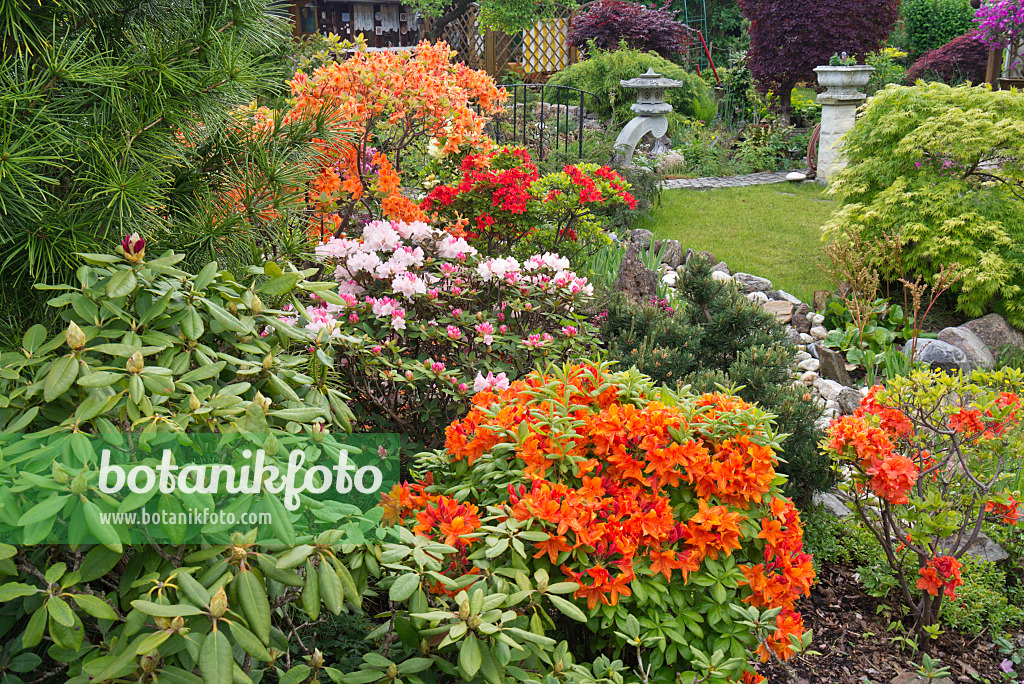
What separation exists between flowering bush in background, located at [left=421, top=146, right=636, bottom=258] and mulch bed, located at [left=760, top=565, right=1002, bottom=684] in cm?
250

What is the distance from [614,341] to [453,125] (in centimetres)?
149

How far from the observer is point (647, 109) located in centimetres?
1025

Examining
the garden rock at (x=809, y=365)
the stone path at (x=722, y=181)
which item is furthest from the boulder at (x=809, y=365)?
the stone path at (x=722, y=181)

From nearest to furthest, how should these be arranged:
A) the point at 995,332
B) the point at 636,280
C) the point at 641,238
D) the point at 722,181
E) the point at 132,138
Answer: the point at 132,138
the point at 636,280
the point at 995,332
the point at 641,238
the point at 722,181

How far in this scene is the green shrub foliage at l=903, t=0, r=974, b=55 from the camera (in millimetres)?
16078

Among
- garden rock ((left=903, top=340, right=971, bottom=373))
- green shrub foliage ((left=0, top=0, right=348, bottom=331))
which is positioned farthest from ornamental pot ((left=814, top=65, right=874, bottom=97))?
green shrub foliage ((left=0, top=0, right=348, bottom=331))

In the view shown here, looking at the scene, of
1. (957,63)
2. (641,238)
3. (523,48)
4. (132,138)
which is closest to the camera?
(132,138)

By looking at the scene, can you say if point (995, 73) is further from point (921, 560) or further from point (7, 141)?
point (7, 141)

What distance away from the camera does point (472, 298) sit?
9.86 ft

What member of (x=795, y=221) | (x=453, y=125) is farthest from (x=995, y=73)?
(x=453, y=125)

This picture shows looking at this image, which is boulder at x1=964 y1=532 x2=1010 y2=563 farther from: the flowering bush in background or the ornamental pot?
the ornamental pot

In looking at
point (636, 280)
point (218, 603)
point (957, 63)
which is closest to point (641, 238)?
point (636, 280)

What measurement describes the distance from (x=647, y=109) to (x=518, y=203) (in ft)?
22.3

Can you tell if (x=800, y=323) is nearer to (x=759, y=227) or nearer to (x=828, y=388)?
(x=828, y=388)
